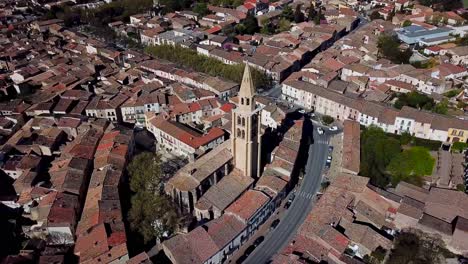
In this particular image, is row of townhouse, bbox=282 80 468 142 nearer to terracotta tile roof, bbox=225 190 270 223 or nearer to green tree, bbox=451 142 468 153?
green tree, bbox=451 142 468 153

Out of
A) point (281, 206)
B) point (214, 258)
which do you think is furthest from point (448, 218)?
point (214, 258)

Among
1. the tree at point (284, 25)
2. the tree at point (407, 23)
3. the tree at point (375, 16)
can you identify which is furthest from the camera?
the tree at point (375, 16)

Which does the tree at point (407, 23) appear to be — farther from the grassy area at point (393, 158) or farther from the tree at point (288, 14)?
the grassy area at point (393, 158)

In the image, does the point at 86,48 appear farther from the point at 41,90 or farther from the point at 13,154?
the point at 13,154

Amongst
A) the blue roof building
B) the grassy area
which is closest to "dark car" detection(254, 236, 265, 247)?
the grassy area

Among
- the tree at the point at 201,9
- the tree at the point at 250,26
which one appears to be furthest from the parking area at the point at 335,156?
the tree at the point at 201,9

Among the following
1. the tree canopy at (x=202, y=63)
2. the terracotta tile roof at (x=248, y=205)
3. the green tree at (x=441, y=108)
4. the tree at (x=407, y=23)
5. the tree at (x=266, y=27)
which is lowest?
the terracotta tile roof at (x=248, y=205)

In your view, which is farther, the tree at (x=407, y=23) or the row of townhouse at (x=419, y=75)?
the tree at (x=407, y=23)
